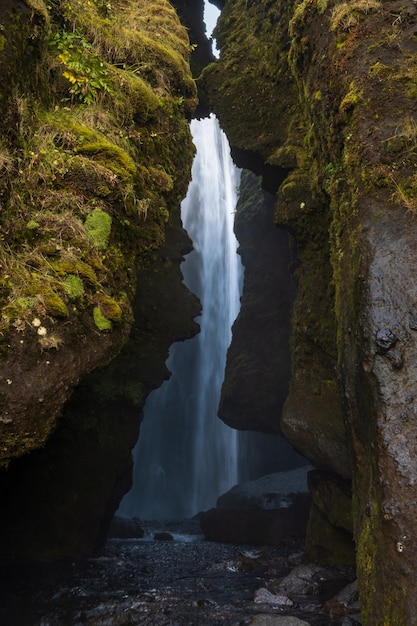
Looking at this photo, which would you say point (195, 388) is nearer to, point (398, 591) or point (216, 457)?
point (216, 457)

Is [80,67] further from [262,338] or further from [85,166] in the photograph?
[262,338]

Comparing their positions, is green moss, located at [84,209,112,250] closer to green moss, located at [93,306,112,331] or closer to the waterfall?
green moss, located at [93,306,112,331]

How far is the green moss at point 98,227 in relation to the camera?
5449 millimetres

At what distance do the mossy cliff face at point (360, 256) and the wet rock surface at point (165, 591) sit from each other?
7.89ft

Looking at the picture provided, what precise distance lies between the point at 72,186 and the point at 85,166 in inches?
13.0

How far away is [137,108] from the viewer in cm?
737

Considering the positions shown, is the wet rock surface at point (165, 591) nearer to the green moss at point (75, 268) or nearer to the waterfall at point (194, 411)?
the green moss at point (75, 268)

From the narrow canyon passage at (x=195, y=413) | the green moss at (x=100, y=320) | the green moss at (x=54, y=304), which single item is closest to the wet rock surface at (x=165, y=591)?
the green moss at (x=100, y=320)

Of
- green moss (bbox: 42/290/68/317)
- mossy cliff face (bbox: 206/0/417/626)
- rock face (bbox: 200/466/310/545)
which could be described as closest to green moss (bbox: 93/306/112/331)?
green moss (bbox: 42/290/68/317)

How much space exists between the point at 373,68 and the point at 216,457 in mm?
28912

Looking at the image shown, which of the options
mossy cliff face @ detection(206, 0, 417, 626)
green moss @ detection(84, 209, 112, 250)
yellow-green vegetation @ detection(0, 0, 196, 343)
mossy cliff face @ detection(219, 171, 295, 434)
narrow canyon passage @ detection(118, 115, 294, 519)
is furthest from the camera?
narrow canyon passage @ detection(118, 115, 294, 519)

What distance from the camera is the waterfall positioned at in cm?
3294

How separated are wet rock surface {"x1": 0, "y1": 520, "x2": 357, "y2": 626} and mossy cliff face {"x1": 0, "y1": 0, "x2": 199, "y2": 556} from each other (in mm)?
3590

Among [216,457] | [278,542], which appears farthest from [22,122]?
[216,457]
